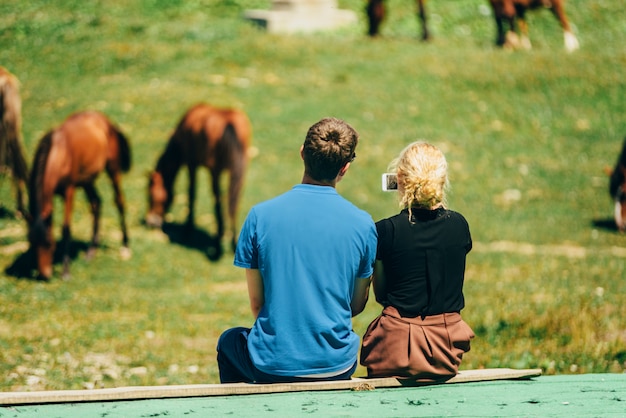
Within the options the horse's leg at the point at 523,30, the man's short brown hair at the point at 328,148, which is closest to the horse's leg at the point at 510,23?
the horse's leg at the point at 523,30

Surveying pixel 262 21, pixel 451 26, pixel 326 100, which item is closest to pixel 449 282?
pixel 326 100

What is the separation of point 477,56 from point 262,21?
5840 mm

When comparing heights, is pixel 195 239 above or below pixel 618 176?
below

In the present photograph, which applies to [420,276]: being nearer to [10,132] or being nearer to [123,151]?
[123,151]

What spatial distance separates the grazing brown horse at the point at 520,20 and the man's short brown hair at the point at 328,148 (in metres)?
19.4

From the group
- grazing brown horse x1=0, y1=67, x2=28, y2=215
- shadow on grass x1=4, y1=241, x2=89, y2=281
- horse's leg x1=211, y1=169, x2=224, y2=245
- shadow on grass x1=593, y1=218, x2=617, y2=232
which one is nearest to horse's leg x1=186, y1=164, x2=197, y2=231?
horse's leg x1=211, y1=169, x2=224, y2=245

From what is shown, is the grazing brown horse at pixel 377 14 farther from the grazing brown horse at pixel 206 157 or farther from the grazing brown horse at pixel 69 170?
the grazing brown horse at pixel 69 170

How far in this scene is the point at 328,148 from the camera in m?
4.18

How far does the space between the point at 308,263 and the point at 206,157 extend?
9.48m

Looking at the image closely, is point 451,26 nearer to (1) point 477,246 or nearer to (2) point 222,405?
(1) point 477,246

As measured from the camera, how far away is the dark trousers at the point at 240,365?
4262 mm

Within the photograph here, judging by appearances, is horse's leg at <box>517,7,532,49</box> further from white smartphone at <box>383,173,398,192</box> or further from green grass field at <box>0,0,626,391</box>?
white smartphone at <box>383,173,398,192</box>

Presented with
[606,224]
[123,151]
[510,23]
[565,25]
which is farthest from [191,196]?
[565,25]

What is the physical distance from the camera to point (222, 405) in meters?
4.01
